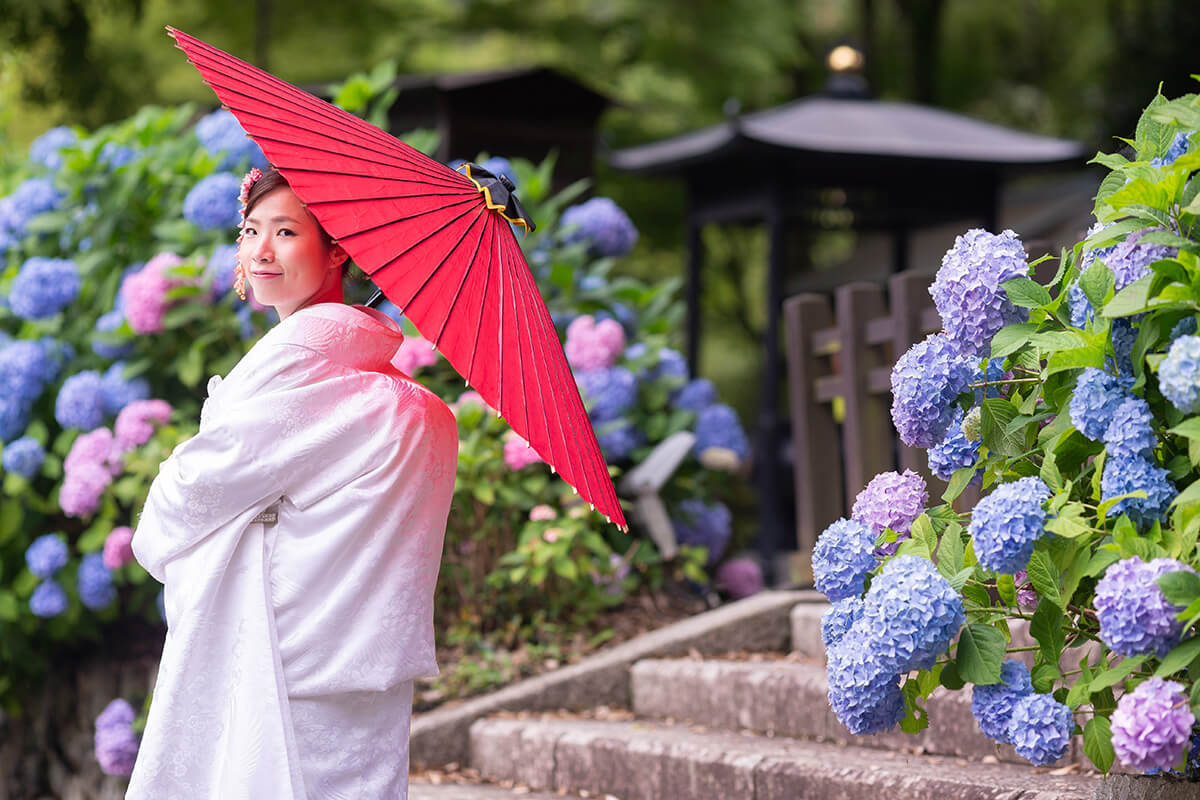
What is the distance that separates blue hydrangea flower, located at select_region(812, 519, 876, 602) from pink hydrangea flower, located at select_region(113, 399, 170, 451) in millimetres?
2938

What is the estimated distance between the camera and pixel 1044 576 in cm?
173

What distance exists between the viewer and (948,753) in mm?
3076

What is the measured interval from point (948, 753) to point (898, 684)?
55.0 inches

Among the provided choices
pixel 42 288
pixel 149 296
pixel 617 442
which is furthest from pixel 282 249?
pixel 42 288

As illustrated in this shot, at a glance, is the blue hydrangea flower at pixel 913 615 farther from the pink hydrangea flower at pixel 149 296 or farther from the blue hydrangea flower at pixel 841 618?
the pink hydrangea flower at pixel 149 296

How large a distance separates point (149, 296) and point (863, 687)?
3231 millimetres

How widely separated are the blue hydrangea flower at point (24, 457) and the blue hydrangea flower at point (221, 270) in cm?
81

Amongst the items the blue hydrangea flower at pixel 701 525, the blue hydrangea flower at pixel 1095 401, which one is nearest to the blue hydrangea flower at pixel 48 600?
the blue hydrangea flower at pixel 701 525

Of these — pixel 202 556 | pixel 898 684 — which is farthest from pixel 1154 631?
pixel 202 556

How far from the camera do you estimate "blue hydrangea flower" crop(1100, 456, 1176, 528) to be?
5.36ft

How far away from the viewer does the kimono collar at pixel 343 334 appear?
2219 millimetres

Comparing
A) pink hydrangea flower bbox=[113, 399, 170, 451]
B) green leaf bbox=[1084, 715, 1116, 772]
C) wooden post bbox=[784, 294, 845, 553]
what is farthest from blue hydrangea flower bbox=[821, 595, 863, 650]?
pink hydrangea flower bbox=[113, 399, 170, 451]

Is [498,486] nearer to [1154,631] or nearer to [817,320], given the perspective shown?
[817,320]

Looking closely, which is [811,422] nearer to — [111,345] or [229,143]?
[229,143]
